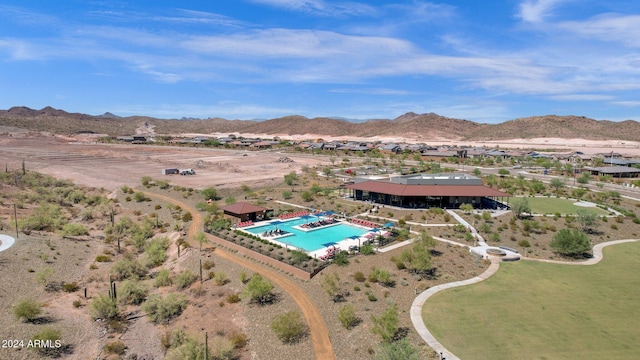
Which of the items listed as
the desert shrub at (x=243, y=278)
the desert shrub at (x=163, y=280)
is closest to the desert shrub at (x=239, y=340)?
the desert shrub at (x=243, y=278)

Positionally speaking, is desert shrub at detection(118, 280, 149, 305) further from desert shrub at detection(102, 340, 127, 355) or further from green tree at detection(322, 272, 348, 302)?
green tree at detection(322, 272, 348, 302)

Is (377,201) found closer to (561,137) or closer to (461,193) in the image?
(461,193)

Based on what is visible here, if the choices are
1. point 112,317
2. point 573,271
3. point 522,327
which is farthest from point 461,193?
point 112,317

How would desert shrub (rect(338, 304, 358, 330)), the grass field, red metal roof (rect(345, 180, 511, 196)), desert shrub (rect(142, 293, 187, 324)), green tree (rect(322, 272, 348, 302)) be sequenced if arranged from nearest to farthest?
desert shrub (rect(338, 304, 358, 330)), desert shrub (rect(142, 293, 187, 324)), green tree (rect(322, 272, 348, 302)), red metal roof (rect(345, 180, 511, 196)), the grass field

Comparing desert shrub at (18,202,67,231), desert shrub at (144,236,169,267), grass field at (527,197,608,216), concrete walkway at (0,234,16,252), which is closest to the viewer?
concrete walkway at (0,234,16,252)

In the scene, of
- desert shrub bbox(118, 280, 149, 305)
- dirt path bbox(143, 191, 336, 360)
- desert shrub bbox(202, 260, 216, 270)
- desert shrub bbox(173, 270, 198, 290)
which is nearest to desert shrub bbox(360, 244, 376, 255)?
dirt path bbox(143, 191, 336, 360)

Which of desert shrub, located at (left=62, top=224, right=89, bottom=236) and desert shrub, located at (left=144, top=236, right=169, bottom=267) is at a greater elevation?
desert shrub, located at (left=62, top=224, right=89, bottom=236)

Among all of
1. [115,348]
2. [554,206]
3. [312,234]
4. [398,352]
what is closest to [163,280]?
[115,348]
